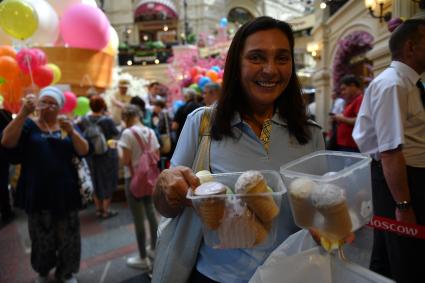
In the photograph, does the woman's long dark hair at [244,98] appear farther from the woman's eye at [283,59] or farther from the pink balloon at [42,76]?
the pink balloon at [42,76]

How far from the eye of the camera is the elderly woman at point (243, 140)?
1.12 metres

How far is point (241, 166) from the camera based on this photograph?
3.84ft

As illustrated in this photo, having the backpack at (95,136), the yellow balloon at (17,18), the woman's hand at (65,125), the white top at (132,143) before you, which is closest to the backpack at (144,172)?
the white top at (132,143)

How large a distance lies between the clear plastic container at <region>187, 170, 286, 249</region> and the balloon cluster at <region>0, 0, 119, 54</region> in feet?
11.2

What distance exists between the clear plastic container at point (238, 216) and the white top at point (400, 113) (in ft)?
3.91

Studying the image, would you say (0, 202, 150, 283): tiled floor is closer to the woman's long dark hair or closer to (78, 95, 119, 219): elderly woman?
(78, 95, 119, 219): elderly woman

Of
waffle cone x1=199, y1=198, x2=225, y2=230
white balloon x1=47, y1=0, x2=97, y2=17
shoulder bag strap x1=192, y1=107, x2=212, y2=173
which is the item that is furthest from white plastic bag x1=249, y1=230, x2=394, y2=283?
white balloon x1=47, y1=0, x2=97, y2=17

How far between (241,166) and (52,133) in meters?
2.10

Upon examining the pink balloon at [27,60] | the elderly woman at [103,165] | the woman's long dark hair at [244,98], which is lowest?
the elderly woman at [103,165]

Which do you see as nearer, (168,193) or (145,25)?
(168,193)

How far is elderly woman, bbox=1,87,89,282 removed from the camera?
2.61 metres

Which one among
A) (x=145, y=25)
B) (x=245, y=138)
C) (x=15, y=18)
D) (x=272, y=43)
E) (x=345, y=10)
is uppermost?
(x=145, y=25)

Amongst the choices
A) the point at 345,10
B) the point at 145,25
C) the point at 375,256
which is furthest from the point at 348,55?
the point at 145,25

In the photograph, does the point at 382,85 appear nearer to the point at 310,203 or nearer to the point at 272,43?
the point at 272,43
